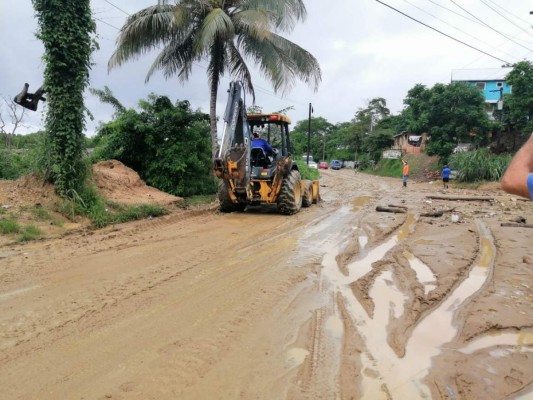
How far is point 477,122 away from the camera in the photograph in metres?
29.7

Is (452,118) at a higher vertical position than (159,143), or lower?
higher

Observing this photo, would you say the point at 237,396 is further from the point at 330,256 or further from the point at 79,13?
the point at 79,13

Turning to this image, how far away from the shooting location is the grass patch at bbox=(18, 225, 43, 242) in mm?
7918

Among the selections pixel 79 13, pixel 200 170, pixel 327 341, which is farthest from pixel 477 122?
pixel 327 341

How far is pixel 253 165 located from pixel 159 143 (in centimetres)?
449

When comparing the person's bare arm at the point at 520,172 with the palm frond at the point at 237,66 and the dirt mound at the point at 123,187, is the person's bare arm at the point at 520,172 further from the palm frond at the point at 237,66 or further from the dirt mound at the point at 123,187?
the palm frond at the point at 237,66

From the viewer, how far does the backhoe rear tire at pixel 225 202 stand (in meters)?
11.9

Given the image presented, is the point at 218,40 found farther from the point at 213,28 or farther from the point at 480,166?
the point at 480,166

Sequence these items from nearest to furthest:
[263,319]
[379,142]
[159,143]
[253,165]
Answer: [263,319] < [253,165] < [159,143] < [379,142]

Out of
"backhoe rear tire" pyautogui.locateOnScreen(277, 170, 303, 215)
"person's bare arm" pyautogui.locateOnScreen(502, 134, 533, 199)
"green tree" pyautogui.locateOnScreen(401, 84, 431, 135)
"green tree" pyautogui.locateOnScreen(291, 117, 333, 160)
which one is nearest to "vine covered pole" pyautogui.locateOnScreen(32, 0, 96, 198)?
"backhoe rear tire" pyautogui.locateOnScreen(277, 170, 303, 215)

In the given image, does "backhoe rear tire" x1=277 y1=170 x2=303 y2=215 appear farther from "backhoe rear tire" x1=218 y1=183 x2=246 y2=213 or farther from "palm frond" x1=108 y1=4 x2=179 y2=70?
"palm frond" x1=108 y1=4 x2=179 y2=70

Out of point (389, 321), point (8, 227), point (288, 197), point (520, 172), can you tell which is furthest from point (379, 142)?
point (520, 172)

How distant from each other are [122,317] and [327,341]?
6.81ft

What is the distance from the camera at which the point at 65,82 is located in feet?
33.1
